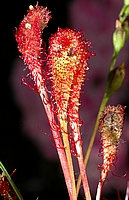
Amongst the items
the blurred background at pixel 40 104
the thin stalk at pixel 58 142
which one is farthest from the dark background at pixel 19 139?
the thin stalk at pixel 58 142

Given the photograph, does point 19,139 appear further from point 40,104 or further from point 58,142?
point 58,142

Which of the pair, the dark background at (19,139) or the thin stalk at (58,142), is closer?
the thin stalk at (58,142)

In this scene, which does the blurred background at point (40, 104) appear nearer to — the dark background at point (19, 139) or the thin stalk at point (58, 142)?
the dark background at point (19, 139)

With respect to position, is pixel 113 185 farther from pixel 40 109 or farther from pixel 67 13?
pixel 67 13

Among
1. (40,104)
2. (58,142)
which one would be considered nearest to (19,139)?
(40,104)

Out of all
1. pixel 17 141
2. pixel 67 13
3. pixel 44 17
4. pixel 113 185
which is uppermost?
pixel 67 13

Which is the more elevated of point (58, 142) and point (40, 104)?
point (40, 104)

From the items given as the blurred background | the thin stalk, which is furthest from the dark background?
the thin stalk

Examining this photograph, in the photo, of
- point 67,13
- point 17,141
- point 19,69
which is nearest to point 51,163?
point 17,141
